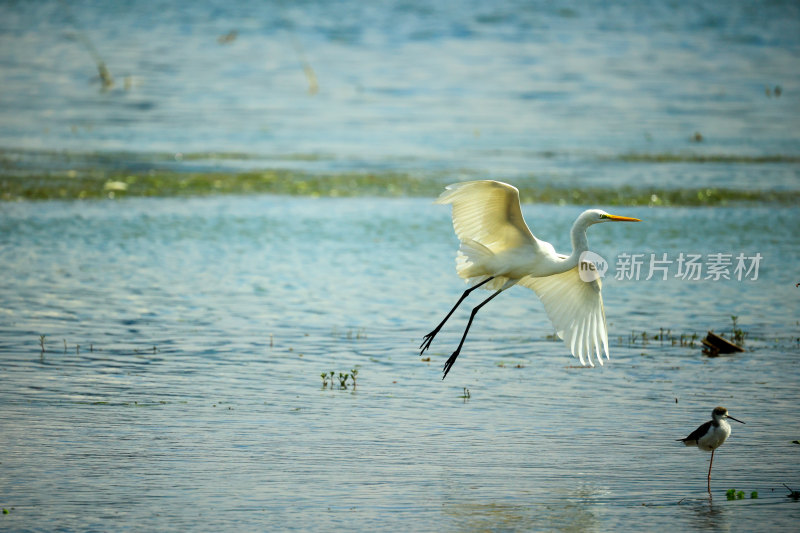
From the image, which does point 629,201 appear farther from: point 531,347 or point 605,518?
point 605,518

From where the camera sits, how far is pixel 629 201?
18766mm

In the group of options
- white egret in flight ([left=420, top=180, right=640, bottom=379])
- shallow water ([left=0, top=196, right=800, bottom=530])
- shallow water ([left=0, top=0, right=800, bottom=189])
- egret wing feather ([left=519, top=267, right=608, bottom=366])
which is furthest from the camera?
shallow water ([left=0, top=0, right=800, bottom=189])

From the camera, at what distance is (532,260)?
30.3ft

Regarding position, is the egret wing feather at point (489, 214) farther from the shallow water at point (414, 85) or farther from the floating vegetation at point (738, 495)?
the shallow water at point (414, 85)

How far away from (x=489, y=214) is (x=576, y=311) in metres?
1.10

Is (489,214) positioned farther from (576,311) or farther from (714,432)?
(714,432)

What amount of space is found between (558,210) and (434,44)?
3323 cm

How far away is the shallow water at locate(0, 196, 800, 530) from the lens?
678 centimetres

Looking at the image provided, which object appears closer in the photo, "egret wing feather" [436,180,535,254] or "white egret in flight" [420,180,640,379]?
"egret wing feather" [436,180,535,254]

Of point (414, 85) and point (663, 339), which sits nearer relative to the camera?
point (663, 339)

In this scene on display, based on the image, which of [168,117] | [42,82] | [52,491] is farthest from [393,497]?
[42,82]

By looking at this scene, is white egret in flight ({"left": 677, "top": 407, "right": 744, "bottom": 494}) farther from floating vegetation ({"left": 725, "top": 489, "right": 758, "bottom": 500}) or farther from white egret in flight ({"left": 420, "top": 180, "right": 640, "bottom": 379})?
white egret in flight ({"left": 420, "top": 180, "right": 640, "bottom": 379})

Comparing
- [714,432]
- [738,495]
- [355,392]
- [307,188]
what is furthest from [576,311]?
[307,188]

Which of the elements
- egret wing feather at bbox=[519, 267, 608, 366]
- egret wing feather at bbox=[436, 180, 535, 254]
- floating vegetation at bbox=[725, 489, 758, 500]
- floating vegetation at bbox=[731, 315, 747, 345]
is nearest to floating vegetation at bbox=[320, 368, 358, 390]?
egret wing feather at bbox=[436, 180, 535, 254]
